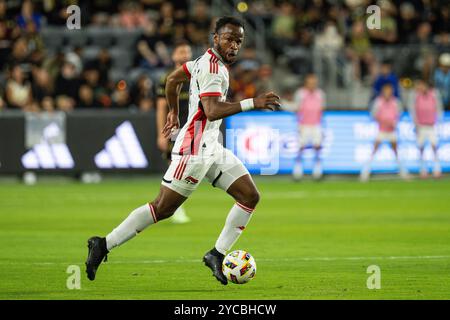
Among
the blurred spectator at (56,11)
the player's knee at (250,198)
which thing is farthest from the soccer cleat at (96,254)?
the blurred spectator at (56,11)

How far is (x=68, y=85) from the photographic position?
2609 cm

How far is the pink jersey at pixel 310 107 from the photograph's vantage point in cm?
2516

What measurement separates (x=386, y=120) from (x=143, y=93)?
5746 mm

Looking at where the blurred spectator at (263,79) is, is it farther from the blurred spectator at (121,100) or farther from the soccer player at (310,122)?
the blurred spectator at (121,100)

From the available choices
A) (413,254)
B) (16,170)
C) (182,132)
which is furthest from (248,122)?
(182,132)

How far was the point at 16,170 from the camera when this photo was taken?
24641 mm

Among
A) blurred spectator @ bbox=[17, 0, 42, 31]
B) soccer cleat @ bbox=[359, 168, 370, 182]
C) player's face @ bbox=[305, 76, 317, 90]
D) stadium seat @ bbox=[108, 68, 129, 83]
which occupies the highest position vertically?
blurred spectator @ bbox=[17, 0, 42, 31]

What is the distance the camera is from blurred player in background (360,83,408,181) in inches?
982

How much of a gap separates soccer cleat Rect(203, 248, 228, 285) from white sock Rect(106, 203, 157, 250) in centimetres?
65

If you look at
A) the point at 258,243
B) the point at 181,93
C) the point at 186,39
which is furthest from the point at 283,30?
the point at 258,243

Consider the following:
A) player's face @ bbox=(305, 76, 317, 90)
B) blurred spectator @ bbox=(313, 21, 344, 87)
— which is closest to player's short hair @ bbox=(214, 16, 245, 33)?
player's face @ bbox=(305, 76, 317, 90)

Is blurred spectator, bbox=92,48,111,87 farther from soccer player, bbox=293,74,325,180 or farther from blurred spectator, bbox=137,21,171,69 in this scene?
soccer player, bbox=293,74,325,180

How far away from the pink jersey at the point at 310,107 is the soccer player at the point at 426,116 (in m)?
2.35
